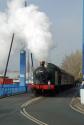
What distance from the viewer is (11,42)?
61.4 metres

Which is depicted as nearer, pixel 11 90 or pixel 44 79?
pixel 44 79

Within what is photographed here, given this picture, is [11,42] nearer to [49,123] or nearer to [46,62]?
[46,62]

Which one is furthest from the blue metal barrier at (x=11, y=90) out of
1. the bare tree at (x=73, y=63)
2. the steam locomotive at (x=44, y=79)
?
the bare tree at (x=73, y=63)

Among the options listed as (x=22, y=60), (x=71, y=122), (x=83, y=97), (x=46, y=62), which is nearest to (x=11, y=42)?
(x=22, y=60)

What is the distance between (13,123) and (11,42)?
4256 cm

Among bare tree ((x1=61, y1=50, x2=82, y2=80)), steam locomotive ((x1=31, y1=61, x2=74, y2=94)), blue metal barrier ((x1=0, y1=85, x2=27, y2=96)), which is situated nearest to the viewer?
steam locomotive ((x1=31, y1=61, x2=74, y2=94))

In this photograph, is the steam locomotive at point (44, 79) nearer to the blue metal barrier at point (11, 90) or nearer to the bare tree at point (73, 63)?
the blue metal barrier at point (11, 90)

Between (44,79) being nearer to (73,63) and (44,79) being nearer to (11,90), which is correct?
(11,90)

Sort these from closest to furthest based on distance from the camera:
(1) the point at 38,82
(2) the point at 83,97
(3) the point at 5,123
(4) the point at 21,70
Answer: (3) the point at 5,123, (2) the point at 83,97, (1) the point at 38,82, (4) the point at 21,70

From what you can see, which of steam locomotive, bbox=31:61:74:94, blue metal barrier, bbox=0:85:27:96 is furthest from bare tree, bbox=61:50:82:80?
steam locomotive, bbox=31:61:74:94

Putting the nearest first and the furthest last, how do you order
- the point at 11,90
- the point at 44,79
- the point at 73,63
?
1. the point at 44,79
2. the point at 11,90
3. the point at 73,63

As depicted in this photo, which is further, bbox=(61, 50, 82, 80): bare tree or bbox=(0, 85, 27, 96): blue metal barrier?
bbox=(61, 50, 82, 80): bare tree

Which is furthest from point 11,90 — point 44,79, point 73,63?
point 73,63

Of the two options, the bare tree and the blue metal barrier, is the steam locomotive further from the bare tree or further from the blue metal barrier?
the bare tree
